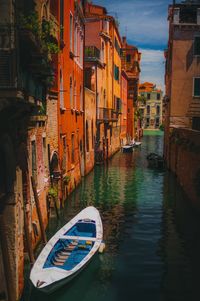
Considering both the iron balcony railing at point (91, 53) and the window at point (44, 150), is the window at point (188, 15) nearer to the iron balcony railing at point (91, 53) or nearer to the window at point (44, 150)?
the iron balcony railing at point (91, 53)

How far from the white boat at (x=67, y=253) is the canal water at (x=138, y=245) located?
16.5 inches

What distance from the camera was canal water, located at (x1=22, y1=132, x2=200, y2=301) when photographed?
1004 cm

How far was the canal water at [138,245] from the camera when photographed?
32.9ft

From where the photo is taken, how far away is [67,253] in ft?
36.8

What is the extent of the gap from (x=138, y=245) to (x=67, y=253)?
339 centimetres

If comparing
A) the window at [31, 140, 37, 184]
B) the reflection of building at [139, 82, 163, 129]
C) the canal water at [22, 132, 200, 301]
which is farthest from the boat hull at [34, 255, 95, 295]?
the reflection of building at [139, 82, 163, 129]

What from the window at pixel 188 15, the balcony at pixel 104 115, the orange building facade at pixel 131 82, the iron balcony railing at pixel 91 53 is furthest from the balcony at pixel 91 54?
the orange building facade at pixel 131 82

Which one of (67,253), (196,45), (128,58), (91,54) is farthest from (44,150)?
(128,58)

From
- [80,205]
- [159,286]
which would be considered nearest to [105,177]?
[80,205]

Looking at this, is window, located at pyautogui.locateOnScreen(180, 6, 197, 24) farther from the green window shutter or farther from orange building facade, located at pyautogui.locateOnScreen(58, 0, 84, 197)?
orange building facade, located at pyautogui.locateOnScreen(58, 0, 84, 197)

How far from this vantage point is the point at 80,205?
754 inches

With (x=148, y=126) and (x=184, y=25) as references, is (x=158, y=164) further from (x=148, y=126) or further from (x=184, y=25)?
(x=148, y=126)

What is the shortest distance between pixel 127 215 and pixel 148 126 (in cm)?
9725

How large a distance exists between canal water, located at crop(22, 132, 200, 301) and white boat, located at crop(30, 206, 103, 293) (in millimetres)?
419
